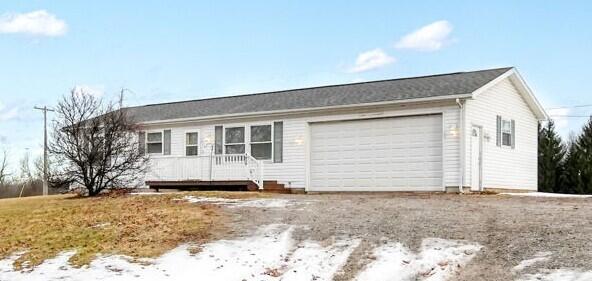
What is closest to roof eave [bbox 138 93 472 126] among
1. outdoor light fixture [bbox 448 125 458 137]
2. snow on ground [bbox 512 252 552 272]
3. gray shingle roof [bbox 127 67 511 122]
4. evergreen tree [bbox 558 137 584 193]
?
gray shingle roof [bbox 127 67 511 122]

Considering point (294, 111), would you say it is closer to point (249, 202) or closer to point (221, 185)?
point (221, 185)

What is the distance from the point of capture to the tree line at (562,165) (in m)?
33.7

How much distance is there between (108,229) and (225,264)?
3.53 meters

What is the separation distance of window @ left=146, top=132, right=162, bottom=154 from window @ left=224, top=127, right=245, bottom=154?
289cm

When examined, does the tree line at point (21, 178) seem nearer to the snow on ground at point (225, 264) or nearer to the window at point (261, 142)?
the window at point (261, 142)

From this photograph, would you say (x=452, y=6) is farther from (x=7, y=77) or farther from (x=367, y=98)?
(x=7, y=77)

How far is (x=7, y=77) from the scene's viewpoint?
961 inches

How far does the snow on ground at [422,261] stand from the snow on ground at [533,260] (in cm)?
67

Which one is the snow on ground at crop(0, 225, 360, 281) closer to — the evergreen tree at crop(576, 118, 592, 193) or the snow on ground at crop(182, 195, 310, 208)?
the snow on ground at crop(182, 195, 310, 208)

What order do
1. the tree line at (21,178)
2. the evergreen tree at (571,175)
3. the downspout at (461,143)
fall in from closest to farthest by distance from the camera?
the downspout at (461,143)
the evergreen tree at (571,175)
the tree line at (21,178)

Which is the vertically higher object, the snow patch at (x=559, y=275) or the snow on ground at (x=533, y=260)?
the snow on ground at (x=533, y=260)

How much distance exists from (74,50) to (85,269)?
14.5m

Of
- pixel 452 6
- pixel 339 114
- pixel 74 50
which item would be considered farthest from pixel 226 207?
pixel 74 50

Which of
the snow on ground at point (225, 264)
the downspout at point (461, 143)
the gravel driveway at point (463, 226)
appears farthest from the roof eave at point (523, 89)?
the snow on ground at point (225, 264)
